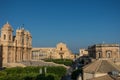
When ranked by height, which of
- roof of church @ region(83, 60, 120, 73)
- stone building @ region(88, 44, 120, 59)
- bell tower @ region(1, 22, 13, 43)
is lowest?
roof of church @ region(83, 60, 120, 73)

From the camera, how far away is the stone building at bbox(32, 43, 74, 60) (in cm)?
11900

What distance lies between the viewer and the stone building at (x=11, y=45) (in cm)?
→ 6981

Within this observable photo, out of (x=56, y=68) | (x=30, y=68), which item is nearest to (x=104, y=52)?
(x=56, y=68)

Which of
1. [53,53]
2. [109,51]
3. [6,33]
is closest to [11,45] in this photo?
[6,33]

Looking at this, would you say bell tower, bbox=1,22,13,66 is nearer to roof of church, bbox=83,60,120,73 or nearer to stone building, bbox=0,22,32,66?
stone building, bbox=0,22,32,66

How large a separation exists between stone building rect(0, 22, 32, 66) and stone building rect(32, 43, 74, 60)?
38.0m

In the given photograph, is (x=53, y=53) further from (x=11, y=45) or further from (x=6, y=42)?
(x=6, y=42)

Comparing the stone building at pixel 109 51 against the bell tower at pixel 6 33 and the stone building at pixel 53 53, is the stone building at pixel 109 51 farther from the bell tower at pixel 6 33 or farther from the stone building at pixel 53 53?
the stone building at pixel 53 53

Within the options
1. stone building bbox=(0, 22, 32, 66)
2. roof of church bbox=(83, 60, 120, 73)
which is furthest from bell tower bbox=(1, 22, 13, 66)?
roof of church bbox=(83, 60, 120, 73)

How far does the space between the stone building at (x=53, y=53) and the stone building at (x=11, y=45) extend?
125 ft

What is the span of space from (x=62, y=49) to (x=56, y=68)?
167ft

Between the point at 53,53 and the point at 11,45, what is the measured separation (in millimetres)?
55274

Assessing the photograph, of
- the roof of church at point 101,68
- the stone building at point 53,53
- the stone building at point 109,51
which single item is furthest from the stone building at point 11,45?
the stone building at point 53,53

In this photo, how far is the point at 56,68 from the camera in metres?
68.0
